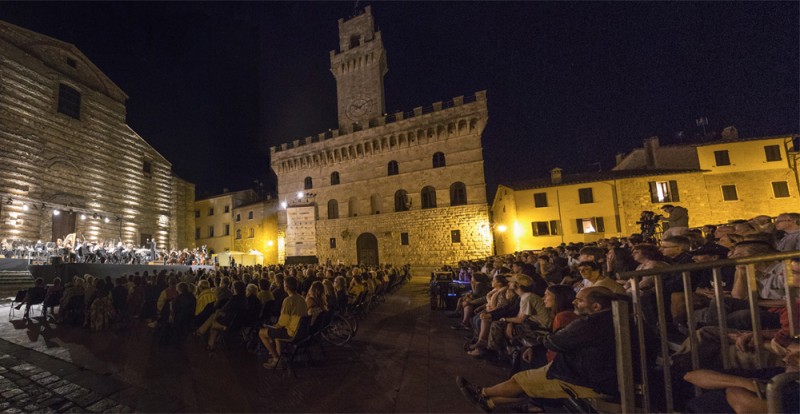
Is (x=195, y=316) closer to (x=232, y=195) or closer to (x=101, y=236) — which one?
(x=101, y=236)

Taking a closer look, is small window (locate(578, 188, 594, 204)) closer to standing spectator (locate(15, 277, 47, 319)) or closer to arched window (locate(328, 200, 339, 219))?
arched window (locate(328, 200, 339, 219))

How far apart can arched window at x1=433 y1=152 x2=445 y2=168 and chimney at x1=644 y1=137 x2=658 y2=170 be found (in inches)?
629

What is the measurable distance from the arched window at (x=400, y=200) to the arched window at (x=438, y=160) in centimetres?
327

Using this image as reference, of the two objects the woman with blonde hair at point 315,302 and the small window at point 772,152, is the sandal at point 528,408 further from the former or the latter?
the small window at point 772,152

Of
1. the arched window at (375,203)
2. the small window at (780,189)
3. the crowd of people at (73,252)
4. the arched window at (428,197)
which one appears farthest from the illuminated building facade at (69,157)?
the small window at (780,189)

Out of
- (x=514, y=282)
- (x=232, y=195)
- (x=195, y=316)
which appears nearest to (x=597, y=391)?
(x=514, y=282)

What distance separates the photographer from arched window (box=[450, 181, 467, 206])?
23.2 meters

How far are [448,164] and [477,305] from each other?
17.4 m

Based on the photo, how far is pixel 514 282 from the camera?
555 cm

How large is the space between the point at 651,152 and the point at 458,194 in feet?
50.9

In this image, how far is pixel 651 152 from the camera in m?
24.1

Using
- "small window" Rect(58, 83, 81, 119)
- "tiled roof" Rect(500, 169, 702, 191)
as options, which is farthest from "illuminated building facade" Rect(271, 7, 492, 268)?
"small window" Rect(58, 83, 81, 119)

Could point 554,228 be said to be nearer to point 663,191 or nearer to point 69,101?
point 663,191

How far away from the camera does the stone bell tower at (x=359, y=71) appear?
27.4 m
